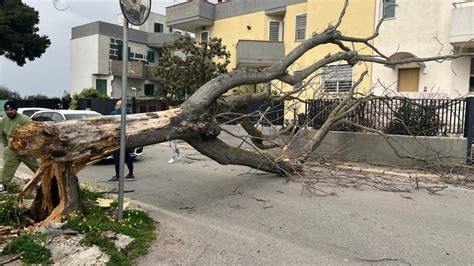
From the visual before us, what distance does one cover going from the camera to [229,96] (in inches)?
A: 297

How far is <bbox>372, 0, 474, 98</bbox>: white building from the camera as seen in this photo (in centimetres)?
1456

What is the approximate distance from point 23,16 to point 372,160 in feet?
97.6

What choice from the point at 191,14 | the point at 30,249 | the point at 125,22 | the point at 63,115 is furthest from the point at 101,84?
the point at 30,249

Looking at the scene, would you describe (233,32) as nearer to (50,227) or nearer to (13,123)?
(13,123)

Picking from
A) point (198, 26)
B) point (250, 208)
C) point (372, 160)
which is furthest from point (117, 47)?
point (250, 208)

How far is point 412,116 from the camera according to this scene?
10.9 metres

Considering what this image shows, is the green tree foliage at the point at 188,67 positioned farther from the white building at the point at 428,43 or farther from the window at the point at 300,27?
the white building at the point at 428,43

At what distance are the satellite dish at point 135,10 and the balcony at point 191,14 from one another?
20980mm

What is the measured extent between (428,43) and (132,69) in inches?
1068

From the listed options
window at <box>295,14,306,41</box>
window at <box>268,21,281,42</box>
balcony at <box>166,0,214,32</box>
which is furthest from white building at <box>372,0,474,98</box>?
balcony at <box>166,0,214,32</box>

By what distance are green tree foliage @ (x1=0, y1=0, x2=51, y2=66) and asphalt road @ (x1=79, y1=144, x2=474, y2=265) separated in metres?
26.3

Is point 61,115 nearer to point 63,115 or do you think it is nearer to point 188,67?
point 63,115

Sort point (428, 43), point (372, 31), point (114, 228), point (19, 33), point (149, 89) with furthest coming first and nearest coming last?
1. point (149, 89)
2. point (19, 33)
3. point (372, 31)
4. point (428, 43)
5. point (114, 228)

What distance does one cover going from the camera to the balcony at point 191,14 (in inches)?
987
